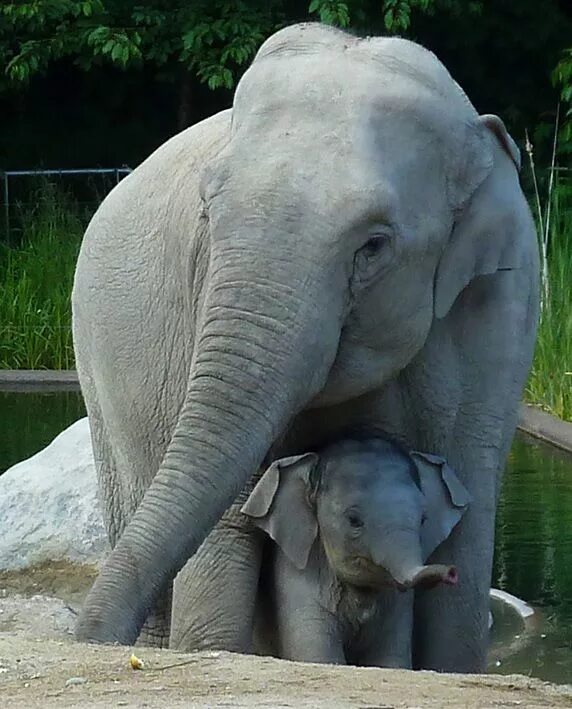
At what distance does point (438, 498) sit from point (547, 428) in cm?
717

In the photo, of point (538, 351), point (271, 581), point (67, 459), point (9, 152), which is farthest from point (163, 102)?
point (271, 581)

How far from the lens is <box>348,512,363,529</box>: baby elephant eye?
20.9ft

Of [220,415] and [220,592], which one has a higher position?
[220,415]

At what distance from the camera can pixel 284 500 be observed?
641cm

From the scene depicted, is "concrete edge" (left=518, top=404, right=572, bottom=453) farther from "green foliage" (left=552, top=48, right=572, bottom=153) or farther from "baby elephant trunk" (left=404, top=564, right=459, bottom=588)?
"baby elephant trunk" (left=404, top=564, right=459, bottom=588)

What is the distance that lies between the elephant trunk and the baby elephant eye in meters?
0.88

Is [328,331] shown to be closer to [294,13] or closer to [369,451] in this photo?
[369,451]

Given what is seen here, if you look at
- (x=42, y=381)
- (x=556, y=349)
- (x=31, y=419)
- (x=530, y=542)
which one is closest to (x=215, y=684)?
(x=530, y=542)

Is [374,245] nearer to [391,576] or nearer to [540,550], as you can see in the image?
[391,576]

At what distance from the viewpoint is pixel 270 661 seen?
496 centimetres

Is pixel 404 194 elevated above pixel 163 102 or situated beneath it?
elevated above

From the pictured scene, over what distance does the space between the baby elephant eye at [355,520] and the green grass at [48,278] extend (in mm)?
8804

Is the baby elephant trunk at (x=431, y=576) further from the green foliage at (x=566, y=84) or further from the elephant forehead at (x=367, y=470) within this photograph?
the green foliage at (x=566, y=84)

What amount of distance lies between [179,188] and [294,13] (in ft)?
53.6
